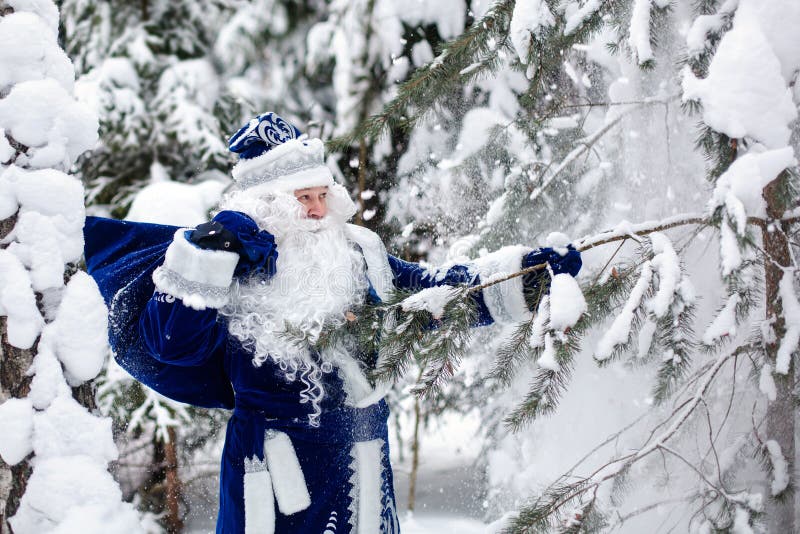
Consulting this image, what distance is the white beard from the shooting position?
2281mm

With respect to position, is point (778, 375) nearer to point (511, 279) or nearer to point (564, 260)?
point (564, 260)

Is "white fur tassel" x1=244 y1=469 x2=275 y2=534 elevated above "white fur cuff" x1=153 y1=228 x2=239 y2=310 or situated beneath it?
situated beneath

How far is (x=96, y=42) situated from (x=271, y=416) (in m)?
4.22

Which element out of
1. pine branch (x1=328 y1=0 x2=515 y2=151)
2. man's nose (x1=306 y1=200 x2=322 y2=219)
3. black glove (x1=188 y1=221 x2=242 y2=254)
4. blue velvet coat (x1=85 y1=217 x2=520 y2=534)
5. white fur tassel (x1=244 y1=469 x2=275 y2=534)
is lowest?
white fur tassel (x1=244 y1=469 x2=275 y2=534)

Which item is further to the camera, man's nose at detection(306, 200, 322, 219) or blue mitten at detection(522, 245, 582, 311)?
man's nose at detection(306, 200, 322, 219)

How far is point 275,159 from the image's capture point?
239cm

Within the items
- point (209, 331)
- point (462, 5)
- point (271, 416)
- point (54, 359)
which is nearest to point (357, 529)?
point (271, 416)

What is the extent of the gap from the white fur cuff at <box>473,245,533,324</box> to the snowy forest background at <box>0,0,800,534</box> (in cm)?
20

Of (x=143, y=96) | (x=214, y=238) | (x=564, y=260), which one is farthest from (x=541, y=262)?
(x=143, y=96)

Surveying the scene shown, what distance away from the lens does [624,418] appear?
3379 mm

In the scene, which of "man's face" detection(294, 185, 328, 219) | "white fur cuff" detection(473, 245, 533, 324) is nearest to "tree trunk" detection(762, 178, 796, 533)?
"white fur cuff" detection(473, 245, 533, 324)

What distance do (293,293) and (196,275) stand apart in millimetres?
342

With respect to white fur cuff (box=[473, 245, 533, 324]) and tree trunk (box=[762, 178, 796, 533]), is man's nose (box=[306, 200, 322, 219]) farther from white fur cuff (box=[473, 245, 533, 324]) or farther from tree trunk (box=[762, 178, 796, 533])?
tree trunk (box=[762, 178, 796, 533])

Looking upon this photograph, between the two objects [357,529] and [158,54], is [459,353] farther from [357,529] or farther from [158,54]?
[158,54]
